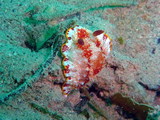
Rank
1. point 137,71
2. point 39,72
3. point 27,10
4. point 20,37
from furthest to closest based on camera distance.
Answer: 1. point 27,10
2. point 20,37
3. point 137,71
4. point 39,72

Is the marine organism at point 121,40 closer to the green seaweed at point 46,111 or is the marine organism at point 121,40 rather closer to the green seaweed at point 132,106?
the green seaweed at point 132,106

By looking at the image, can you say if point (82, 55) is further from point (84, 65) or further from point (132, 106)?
point (132, 106)

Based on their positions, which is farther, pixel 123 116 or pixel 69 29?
pixel 123 116

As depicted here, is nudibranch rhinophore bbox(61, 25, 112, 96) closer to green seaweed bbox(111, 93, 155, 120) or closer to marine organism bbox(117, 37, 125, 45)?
marine organism bbox(117, 37, 125, 45)

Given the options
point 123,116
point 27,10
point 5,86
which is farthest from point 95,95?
point 27,10

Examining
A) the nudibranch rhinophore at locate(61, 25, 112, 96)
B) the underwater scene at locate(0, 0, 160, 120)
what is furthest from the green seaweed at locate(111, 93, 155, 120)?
the nudibranch rhinophore at locate(61, 25, 112, 96)

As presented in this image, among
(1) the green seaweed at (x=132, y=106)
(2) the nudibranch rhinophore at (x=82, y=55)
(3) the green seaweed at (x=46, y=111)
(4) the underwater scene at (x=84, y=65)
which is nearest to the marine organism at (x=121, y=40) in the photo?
(4) the underwater scene at (x=84, y=65)

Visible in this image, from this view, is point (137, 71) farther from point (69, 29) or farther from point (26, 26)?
point (26, 26)

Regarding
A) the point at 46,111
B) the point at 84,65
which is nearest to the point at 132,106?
the point at 84,65
